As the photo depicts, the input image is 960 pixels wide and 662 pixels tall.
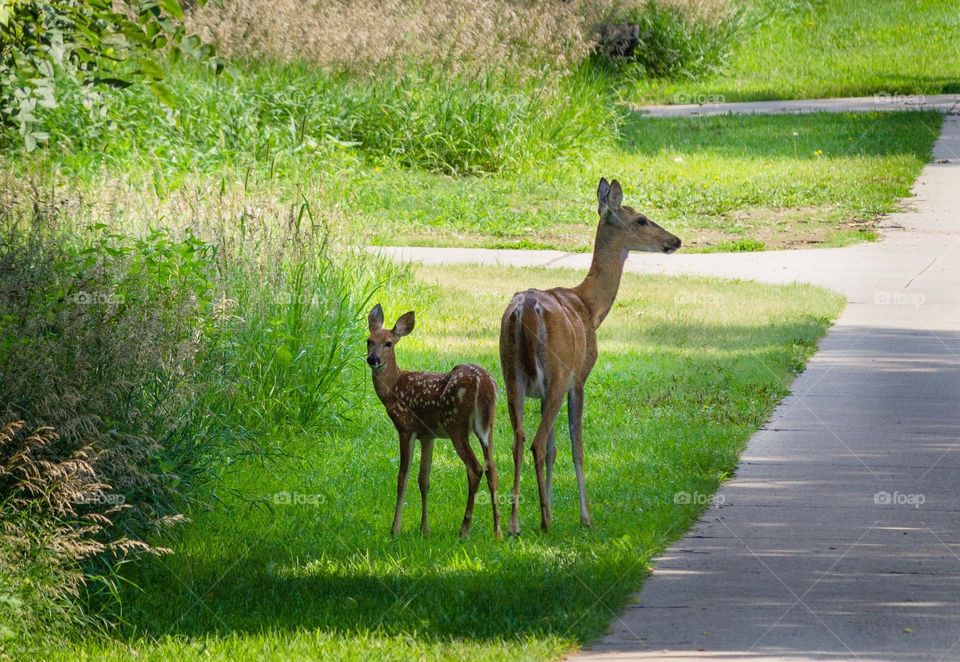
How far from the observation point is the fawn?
24.6 ft

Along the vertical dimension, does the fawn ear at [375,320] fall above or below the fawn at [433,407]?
above

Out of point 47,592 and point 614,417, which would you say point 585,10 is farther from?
point 47,592

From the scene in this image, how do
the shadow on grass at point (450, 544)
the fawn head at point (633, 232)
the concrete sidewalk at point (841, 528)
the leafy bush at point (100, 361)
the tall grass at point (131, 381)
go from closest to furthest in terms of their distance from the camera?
1. the concrete sidewalk at point (841, 528)
2. the shadow on grass at point (450, 544)
3. the tall grass at point (131, 381)
4. the leafy bush at point (100, 361)
5. the fawn head at point (633, 232)

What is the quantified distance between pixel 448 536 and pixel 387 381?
Answer: 872 mm

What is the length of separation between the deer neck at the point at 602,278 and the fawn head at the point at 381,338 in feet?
4.15

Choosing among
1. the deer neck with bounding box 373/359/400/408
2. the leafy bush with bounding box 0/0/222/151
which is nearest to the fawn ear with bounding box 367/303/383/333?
the deer neck with bounding box 373/359/400/408

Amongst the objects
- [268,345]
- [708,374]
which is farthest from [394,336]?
[708,374]

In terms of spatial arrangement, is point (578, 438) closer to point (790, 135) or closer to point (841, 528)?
point (841, 528)

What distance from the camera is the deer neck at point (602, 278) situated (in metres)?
8.71

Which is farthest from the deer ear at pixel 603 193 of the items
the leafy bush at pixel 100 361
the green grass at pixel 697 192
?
the green grass at pixel 697 192

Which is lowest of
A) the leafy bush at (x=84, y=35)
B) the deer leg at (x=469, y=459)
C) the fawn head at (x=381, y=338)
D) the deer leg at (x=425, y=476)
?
the deer leg at (x=425, y=476)

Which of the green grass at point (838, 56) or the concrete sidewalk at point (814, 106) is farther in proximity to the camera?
the green grass at point (838, 56)

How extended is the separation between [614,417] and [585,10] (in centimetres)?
1833

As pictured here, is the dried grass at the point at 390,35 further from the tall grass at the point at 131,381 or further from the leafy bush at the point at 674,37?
the tall grass at the point at 131,381
